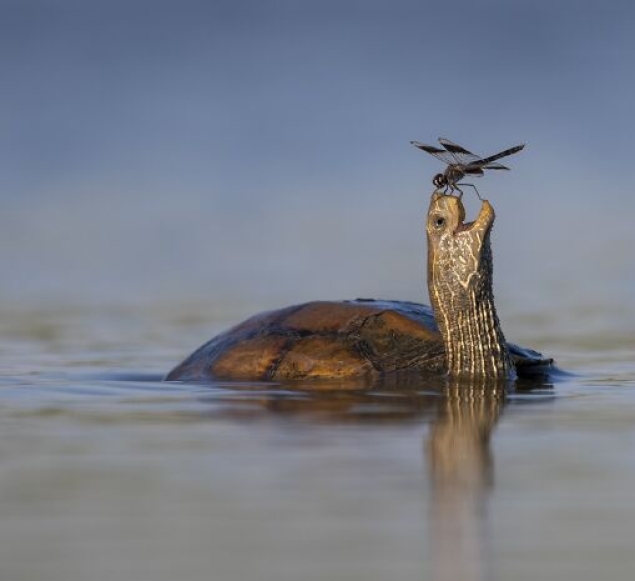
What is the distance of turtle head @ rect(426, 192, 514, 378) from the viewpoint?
793cm

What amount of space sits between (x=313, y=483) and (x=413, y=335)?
358cm

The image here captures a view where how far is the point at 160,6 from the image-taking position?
3772cm

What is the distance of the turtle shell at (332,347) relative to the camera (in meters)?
8.14

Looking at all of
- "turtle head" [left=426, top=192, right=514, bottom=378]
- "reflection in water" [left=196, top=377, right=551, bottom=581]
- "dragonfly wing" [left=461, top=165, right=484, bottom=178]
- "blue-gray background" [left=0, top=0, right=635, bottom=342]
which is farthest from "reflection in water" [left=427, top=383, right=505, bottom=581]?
"blue-gray background" [left=0, top=0, right=635, bottom=342]

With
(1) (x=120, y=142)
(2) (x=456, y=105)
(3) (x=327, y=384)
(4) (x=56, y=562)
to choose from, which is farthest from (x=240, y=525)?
(2) (x=456, y=105)

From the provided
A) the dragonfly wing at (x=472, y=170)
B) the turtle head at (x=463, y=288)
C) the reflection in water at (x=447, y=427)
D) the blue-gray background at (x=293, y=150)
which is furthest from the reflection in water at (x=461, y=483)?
the blue-gray background at (x=293, y=150)

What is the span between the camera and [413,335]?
27.6 feet

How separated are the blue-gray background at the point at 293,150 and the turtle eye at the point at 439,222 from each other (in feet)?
14.9

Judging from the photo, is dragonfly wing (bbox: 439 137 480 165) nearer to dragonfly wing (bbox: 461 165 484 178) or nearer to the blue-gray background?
dragonfly wing (bbox: 461 165 484 178)

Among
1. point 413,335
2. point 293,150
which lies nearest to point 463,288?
point 413,335

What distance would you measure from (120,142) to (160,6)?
735cm

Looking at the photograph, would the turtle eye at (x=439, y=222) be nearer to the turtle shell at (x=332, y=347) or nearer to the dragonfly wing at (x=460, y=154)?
the dragonfly wing at (x=460, y=154)

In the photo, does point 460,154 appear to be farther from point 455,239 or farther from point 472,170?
point 455,239

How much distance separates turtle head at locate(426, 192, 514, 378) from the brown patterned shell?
0.73 feet
